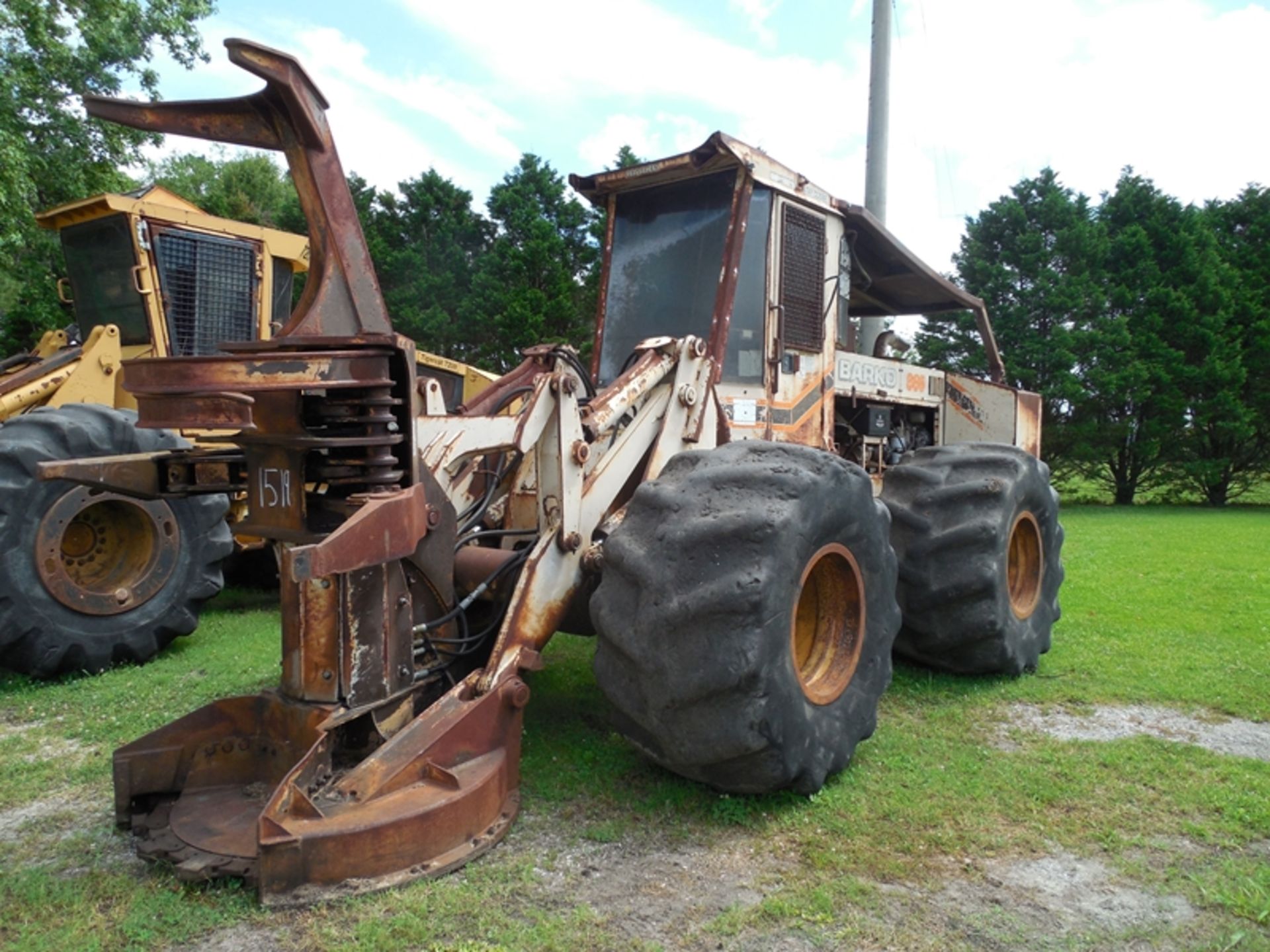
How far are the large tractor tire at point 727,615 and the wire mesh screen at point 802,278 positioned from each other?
1633mm

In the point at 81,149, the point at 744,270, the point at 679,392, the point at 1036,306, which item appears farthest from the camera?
the point at 1036,306

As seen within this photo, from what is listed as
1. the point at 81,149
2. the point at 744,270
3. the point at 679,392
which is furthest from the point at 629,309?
the point at 81,149

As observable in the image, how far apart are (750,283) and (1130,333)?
21.6 metres

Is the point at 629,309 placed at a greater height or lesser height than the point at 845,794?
greater

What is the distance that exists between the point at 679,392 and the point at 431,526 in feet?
4.53

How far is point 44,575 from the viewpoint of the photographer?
566 centimetres

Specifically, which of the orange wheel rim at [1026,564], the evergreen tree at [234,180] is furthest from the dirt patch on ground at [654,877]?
the evergreen tree at [234,180]

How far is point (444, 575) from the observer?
3680 millimetres

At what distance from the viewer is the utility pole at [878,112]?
520 inches

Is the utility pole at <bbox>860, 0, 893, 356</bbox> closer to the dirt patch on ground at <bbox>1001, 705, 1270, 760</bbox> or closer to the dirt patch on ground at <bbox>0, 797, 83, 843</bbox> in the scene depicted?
the dirt patch on ground at <bbox>1001, 705, 1270, 760</bbox>

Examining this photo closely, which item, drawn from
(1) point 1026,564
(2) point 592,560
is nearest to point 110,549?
(2) point 592,560

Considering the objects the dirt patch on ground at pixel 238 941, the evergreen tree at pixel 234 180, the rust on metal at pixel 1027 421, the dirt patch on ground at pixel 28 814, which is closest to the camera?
the dirt patch on ground at pixel 238 941

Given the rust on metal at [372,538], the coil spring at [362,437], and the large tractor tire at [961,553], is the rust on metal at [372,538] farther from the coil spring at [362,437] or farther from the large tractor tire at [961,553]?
the large tractor tire at [961,553]

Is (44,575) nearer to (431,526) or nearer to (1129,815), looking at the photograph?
(431,526)
